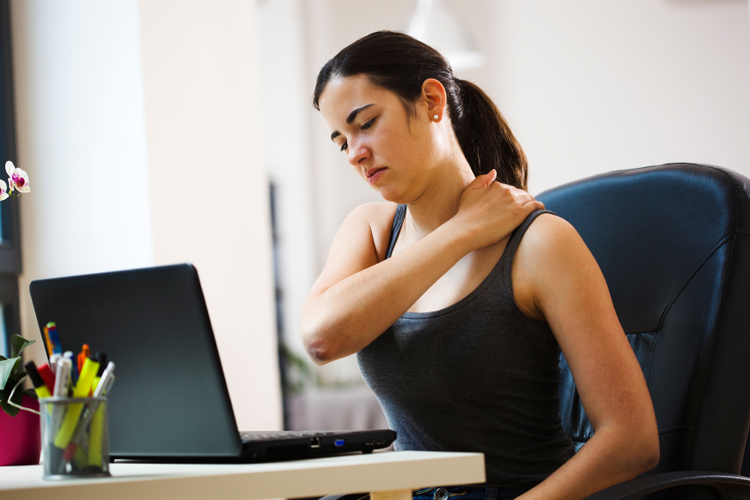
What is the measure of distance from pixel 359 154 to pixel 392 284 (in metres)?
0.24

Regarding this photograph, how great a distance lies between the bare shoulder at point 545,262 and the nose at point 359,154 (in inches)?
11.2

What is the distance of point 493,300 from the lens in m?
1.08

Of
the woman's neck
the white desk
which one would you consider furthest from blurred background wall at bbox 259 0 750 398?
the white desk

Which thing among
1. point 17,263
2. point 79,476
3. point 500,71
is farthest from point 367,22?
point 79,476

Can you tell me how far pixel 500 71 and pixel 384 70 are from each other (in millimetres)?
3176

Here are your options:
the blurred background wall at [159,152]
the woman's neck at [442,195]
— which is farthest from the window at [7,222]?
the woman's neck at [442,195]

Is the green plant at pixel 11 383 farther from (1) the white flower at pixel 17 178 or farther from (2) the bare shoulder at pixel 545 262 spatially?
(2) the bare shoulder at pixel 545 262

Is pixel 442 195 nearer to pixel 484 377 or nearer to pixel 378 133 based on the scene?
pixel 378 133

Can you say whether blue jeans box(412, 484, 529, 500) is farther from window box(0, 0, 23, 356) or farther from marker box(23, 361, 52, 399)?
window box(0, 0, 23, 356)

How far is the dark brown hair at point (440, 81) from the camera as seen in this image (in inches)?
45.9

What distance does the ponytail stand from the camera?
1.34 metres

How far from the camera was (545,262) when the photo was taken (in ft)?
3.42

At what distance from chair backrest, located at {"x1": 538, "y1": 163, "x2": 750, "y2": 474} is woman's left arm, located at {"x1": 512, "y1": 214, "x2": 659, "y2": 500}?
4.2 inches

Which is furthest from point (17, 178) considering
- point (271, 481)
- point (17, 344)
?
point (271, 481)
